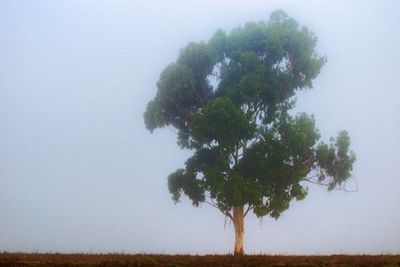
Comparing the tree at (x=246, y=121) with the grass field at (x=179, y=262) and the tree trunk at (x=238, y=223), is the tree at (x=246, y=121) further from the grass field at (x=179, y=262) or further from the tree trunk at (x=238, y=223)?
the grass field at (x=179, y=262)

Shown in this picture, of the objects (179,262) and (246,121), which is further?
(246,121)

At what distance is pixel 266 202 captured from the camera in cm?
2672

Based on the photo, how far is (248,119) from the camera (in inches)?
1068

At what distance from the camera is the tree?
26422mm

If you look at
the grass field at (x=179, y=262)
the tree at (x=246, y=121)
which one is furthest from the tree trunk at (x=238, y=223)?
the grass field at (x=179, y=262)

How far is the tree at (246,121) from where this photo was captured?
26422 millimetres

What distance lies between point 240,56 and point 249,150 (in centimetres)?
495

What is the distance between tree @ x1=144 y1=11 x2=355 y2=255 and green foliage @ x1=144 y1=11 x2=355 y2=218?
0.05 metres

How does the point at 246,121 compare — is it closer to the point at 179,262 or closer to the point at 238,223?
the point at 238,223

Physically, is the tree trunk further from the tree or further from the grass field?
the grass field

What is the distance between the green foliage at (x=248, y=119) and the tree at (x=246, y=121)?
5 centimetres

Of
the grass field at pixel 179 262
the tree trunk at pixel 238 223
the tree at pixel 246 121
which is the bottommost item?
the grass field at pixel 179 262

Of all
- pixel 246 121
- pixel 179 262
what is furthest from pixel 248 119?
pixel 179 262

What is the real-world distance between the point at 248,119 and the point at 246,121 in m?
0.31
